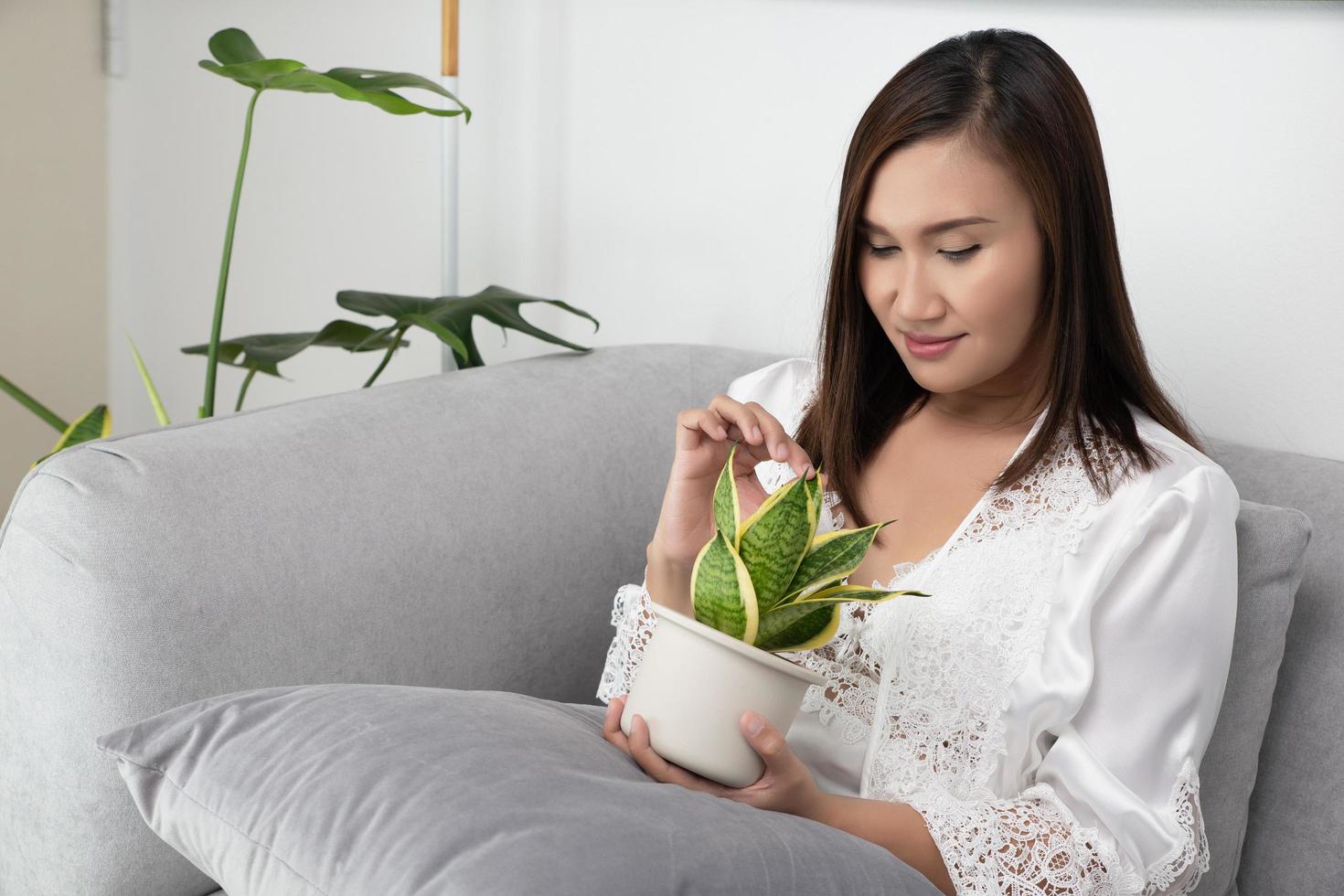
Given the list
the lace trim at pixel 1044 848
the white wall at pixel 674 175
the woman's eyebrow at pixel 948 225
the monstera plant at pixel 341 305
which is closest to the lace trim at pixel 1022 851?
the lace trim at pixel 1044 848

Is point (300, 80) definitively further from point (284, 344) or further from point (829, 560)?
point (829, 560)

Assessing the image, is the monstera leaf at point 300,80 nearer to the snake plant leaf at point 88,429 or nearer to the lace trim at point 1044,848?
the snake plant leaf at point 88,429

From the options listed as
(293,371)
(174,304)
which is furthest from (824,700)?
(174,304)

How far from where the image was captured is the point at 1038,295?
1.07 metres

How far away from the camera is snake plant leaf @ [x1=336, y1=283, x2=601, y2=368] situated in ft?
5.30

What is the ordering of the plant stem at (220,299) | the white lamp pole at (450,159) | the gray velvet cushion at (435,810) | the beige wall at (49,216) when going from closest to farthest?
the gray velvet cushion at (435,810), the plant stem at (220,299), the white lamp pole at (450,159), the beige wall at (49,216)

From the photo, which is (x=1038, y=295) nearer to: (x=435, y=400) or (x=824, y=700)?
(x=824, y=700)

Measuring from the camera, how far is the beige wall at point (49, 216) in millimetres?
2371

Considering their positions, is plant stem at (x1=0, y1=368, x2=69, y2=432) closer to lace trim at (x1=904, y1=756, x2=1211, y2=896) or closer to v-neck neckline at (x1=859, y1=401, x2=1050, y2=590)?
v-neck neckline at (x1=859, y1=401, x2=1050, y2=590)

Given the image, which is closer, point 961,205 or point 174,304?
point 961,205

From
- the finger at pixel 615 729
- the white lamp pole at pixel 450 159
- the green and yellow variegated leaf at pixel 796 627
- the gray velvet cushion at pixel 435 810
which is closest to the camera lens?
the gray velvet cushion at pixel 435 810

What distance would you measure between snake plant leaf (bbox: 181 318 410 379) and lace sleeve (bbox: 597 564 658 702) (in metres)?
0.60

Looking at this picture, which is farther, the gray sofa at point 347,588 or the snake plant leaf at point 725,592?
the gray sofa at point 347,588

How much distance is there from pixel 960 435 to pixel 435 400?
1.97ft
